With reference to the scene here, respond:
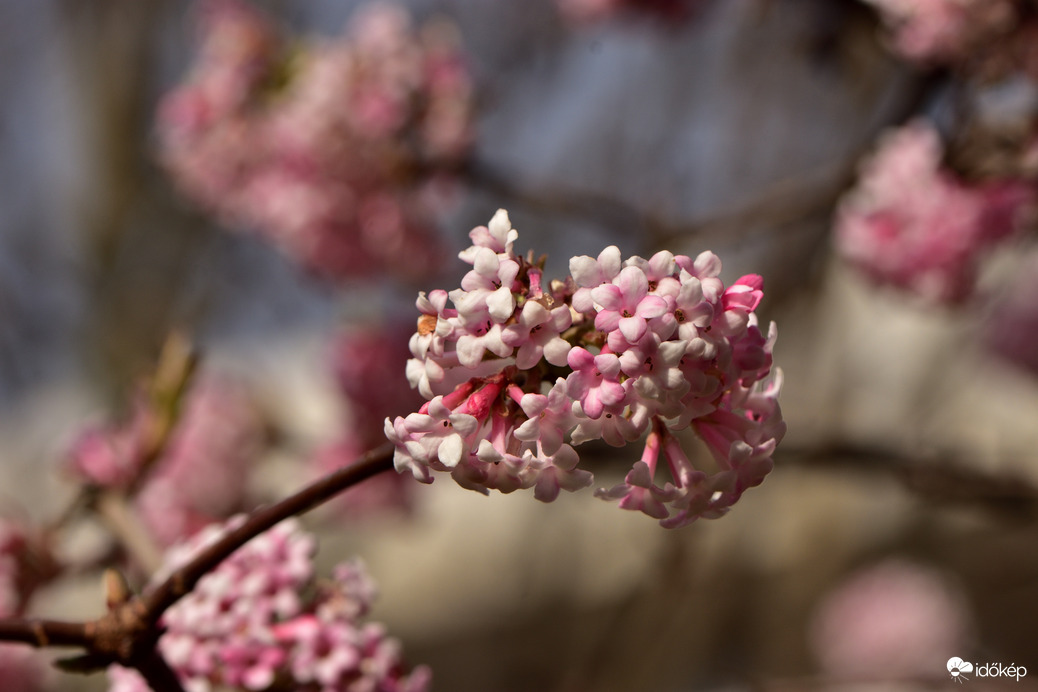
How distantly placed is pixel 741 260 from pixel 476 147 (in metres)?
1.45

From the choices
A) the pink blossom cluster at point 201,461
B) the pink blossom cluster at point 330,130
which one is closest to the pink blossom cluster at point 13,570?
the pink blossom cluster at point 201,461

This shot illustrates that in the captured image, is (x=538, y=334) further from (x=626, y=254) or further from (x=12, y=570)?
(x=626, y=254)

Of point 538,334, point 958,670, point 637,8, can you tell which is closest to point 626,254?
point 637,8

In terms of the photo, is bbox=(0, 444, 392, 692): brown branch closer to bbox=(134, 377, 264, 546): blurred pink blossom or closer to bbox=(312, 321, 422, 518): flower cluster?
bbox=(134, 377, 264, 546): blurred pink blossom

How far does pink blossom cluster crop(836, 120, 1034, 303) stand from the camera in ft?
6.39

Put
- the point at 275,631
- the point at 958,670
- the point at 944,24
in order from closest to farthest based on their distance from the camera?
the point at 275,631 < the point at 958,670 < the point at 944,24

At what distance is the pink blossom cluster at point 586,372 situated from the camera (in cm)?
59

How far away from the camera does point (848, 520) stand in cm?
510

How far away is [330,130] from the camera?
89.4 inches

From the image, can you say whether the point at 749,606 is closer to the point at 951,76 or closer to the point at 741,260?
the point at 741,260

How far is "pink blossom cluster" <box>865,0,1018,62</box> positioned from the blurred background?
21cm

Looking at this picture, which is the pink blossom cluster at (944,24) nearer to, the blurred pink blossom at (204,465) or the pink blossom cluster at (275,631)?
the pink blossom cluster at (275,631)

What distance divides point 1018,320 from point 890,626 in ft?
4.47

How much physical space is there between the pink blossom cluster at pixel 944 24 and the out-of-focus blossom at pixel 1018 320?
4.57ft
